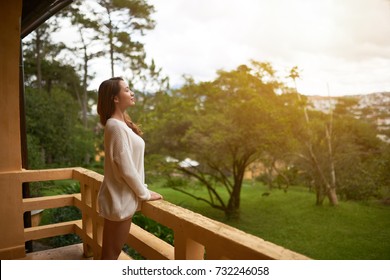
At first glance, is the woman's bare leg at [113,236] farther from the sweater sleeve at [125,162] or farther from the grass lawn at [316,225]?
the grass lawn at [316,225]

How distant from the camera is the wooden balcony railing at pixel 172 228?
93 centimetres

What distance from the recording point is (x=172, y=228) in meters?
1.20

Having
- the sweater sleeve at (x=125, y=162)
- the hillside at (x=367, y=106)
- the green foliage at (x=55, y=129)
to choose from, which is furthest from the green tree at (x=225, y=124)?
the sweater sleeve at (x=125, y=162)

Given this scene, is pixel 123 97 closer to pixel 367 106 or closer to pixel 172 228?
pixel 172 228

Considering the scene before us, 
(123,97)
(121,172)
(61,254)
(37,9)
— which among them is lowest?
(61,254)

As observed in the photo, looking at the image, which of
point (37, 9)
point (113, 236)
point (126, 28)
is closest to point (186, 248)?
point (113, 236)

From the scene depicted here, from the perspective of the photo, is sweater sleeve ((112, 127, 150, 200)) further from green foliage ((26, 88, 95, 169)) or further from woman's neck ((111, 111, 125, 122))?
green foliage ((26, 88, 95, 169))

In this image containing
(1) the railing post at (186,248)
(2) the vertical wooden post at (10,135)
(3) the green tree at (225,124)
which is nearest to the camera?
(1) the railing post at (186,248)

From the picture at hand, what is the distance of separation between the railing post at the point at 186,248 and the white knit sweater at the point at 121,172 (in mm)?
243

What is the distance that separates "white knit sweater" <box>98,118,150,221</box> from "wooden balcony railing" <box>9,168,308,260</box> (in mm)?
128

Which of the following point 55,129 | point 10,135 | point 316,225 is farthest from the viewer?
point 55,129

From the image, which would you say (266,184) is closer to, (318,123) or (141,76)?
(318,123)

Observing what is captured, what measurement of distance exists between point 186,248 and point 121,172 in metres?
0.38
